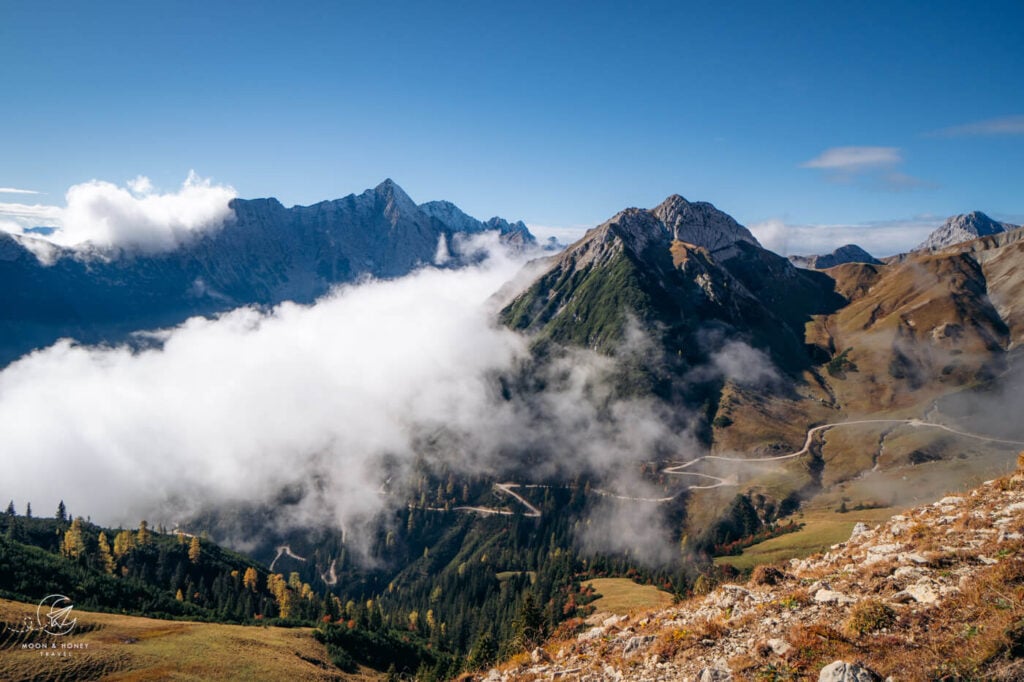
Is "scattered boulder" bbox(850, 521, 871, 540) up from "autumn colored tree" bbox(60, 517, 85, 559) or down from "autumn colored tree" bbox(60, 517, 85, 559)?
up

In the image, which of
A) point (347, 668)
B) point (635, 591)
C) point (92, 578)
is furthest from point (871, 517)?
point (92, 578)

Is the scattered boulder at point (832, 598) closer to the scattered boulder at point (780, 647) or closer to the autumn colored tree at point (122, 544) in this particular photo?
the scattered boulder at point (780, 647)

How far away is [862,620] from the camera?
16562mm

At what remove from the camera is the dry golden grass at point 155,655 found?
59500mm

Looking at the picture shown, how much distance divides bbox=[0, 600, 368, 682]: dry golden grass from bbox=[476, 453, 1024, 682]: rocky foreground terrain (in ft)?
212

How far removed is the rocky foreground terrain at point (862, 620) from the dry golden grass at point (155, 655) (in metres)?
64.5

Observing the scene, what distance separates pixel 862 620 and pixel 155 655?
8883 centimetres

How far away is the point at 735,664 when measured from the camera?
17141 mm

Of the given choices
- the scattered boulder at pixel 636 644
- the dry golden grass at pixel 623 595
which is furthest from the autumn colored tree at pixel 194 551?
the scattered boulder at pixel 636 644

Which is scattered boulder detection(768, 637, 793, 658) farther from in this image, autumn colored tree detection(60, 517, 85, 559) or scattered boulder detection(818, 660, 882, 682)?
autumn colored tree detection(60, 517, 85, 559)

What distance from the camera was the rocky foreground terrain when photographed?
13.9m

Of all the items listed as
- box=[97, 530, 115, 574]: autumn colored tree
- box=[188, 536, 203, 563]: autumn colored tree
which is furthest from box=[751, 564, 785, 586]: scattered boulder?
box=[188, 536, 203, 563]: autumn colored tree

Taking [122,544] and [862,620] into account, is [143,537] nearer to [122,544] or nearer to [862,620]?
[122,544]

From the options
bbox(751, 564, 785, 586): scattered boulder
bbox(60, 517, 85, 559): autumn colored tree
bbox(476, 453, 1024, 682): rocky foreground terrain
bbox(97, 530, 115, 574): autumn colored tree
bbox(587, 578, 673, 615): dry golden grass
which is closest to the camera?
bbox(476, 453, 1024, 682): rocky foreground terrain
